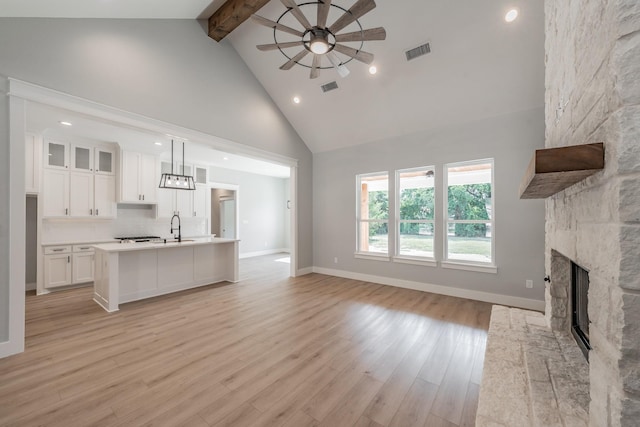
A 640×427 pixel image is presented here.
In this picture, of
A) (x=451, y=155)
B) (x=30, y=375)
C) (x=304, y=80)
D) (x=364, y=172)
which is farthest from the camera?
(x=364, y=172)

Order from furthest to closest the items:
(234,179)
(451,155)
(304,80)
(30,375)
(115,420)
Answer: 1. (234,179)
2. (304,80)
3. (451,155)
4. (30,375)
5. (115,420)

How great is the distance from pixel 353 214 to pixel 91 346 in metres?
A: 4.49

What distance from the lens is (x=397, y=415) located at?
67.5 inches

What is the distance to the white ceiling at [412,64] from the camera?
3037mm

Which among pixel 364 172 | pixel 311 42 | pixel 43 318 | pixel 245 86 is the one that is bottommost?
pixel 43 318

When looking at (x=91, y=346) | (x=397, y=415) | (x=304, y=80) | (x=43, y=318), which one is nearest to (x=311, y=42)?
(x=304, y=80)

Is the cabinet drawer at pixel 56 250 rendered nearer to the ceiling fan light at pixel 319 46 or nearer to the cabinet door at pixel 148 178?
the cabinet door at pixel 148 178

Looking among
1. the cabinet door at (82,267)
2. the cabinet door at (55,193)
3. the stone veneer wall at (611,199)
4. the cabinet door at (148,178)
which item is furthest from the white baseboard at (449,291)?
the cabinet door at (55,193)

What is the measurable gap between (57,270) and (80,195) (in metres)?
1.46

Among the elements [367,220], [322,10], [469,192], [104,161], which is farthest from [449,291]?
[104,161]

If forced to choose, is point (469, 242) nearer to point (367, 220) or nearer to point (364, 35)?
point (367, 220)

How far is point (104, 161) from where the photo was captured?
17.6 ft

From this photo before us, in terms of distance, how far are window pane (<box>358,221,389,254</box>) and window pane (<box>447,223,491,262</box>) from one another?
3.93ft

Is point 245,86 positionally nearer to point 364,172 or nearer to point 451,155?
point 364,172
